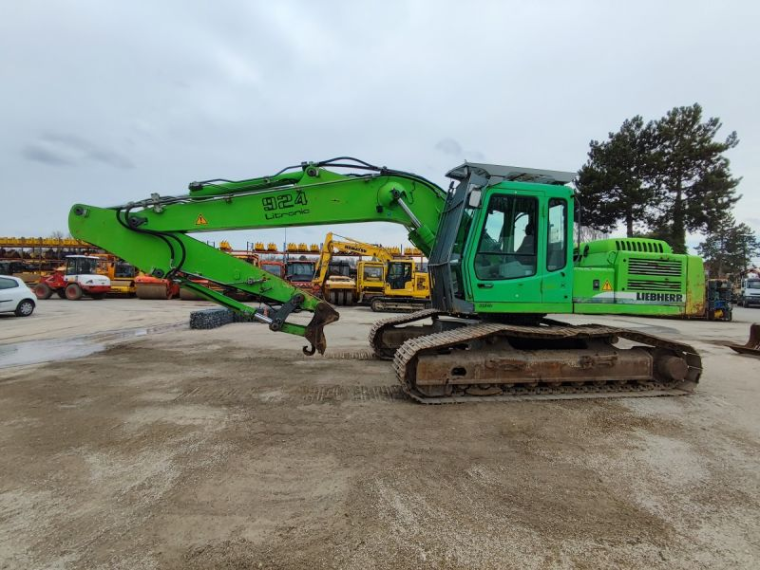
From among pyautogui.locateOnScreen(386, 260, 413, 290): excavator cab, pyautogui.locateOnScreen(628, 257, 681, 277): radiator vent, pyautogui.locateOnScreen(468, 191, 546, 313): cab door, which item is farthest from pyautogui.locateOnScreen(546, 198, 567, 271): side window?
pyautogui.locateOnScreen(386, 260, 413, 290): excavator cab

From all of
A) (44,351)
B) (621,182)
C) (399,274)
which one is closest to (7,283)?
(44,351)

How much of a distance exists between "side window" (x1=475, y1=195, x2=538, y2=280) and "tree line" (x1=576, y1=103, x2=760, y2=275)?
78.8ft

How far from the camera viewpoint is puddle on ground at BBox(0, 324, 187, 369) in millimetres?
7223

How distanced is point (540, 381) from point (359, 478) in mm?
2984

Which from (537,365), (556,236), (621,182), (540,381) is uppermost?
(621,182)

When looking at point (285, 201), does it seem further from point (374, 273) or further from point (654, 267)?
point (374, 273)

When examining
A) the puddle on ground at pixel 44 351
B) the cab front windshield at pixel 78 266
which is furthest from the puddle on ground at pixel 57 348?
the cab front windshield at pixel 78 266

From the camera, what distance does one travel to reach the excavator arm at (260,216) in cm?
602

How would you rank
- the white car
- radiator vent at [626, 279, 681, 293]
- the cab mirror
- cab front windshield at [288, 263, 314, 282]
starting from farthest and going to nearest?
cab front windshield at [288, 263, 314, 282], the white car, radiator vent at [626, 279, 681, 293], the cab mirror

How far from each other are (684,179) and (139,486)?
3354 cm

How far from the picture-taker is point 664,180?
90.0 feet

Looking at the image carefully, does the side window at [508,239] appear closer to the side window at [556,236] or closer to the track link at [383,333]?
the side window at [556,236]

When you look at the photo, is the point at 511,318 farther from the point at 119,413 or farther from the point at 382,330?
the point at 119,413

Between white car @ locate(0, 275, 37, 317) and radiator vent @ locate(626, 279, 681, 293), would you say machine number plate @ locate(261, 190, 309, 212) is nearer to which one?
radiator vent @ locate(626, 279, 681, 293)
